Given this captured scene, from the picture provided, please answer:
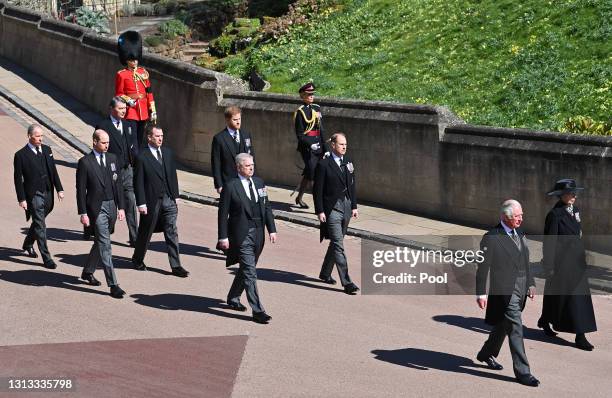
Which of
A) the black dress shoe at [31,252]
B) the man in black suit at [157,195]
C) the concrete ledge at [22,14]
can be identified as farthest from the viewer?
the concrete ledge at [22,14]

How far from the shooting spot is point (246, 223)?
13.1 metres

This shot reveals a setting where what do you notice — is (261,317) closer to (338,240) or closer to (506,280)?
(338,240)

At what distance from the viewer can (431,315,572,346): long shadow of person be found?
13133 mm

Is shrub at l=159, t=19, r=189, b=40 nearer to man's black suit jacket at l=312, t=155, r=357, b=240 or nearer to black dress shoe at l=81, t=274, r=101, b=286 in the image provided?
man's black suit jacket at l=312, t=155, r=357, b=240

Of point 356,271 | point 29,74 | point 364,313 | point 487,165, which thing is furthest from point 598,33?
point 29,74

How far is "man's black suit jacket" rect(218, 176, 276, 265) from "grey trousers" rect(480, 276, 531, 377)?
2792 millimetres

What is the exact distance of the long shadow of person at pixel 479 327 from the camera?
13.1m


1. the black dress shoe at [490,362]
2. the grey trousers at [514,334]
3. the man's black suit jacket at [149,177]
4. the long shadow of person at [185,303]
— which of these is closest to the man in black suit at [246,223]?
the long shadow of person at [185,303]

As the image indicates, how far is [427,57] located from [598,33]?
11.1 feet

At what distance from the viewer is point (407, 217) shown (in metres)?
18.7

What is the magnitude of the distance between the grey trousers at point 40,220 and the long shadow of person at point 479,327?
5.02 m

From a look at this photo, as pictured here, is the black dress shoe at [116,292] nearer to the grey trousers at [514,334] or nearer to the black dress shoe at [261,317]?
the black dress shoe at [261,317]

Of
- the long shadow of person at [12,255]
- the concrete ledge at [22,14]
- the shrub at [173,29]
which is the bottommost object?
the long shadow of person at [12,255]

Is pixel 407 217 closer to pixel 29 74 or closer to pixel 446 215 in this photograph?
pixel 446 215
